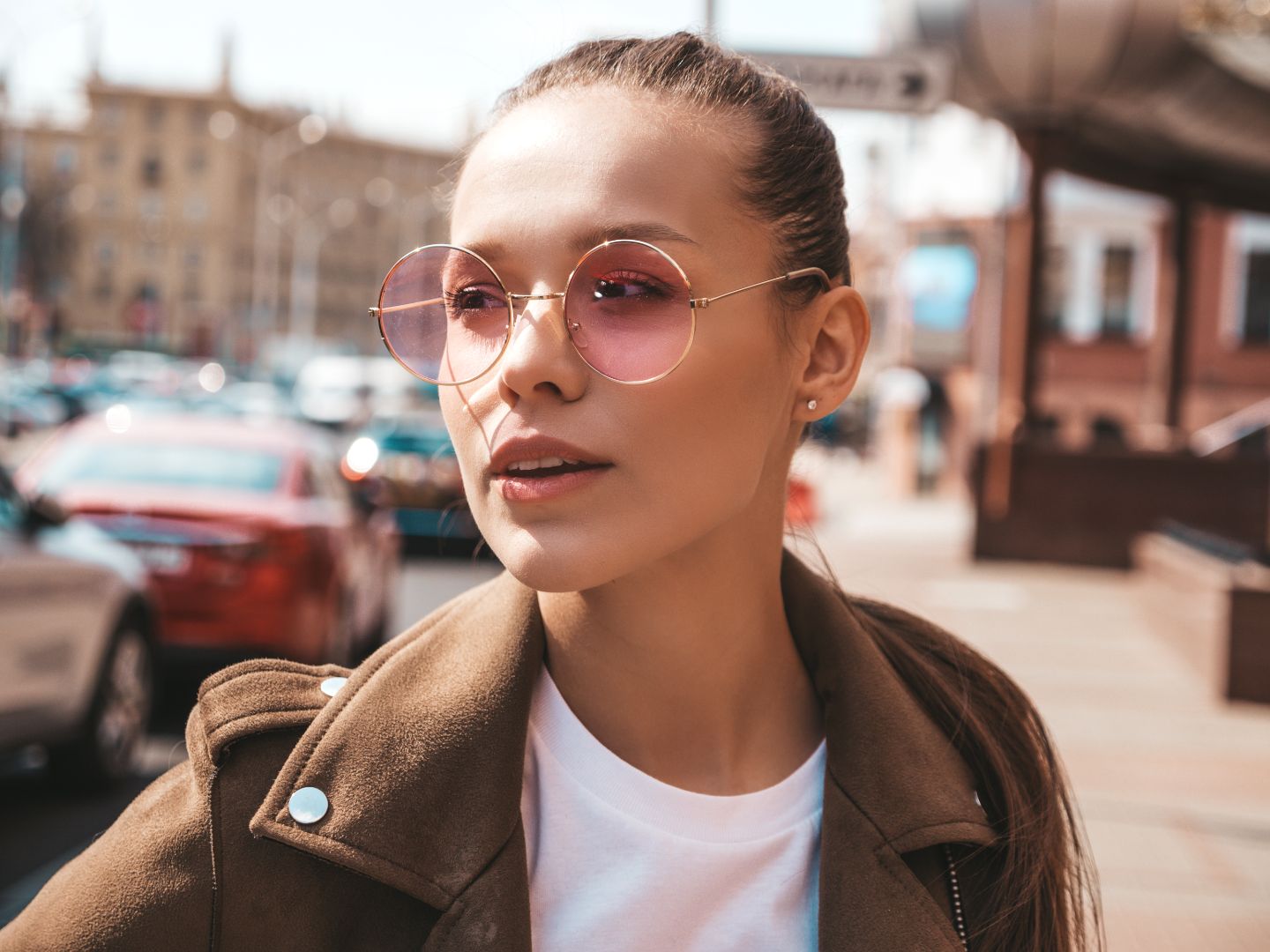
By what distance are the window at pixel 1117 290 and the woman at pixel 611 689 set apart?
27838 millimetres

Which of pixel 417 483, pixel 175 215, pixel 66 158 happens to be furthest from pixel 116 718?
pixel 66 158

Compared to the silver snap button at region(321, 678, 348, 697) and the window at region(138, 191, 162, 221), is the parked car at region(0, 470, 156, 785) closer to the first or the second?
the silver snap button at region(321, 678, 348, 697)

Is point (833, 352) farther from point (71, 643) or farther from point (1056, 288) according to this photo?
point (1056, 288)

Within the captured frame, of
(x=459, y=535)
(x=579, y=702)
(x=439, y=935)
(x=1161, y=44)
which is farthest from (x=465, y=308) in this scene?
(x=459, y=535)

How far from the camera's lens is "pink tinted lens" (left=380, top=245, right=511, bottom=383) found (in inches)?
67.2

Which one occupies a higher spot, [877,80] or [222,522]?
[877,80]

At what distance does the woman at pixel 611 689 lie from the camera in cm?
155

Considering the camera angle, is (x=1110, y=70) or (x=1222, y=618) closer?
(x=1222, y=618)

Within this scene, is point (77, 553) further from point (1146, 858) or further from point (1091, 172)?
point (1091, 172)

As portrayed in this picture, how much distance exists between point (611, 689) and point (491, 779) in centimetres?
25

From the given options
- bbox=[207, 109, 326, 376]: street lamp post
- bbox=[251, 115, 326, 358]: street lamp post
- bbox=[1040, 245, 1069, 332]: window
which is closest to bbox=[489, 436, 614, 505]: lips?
bbox=[1040, 245, 1069, 332]: window

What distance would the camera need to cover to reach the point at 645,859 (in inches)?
67.4

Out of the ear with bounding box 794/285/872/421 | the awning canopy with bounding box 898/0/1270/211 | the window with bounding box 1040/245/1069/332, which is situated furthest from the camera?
the window with bounding box 1040/245/1069/332

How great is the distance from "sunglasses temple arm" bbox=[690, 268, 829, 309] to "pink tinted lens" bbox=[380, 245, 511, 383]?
8.8 inches
